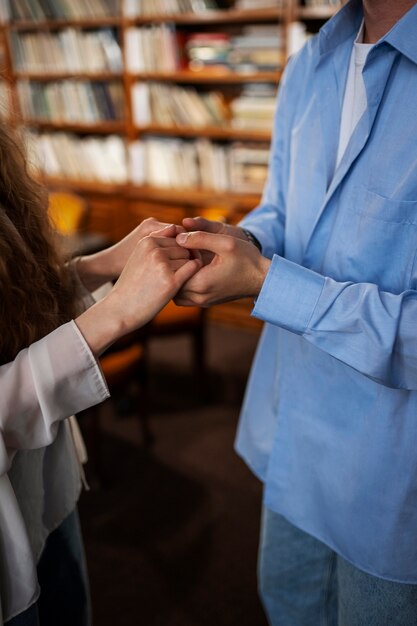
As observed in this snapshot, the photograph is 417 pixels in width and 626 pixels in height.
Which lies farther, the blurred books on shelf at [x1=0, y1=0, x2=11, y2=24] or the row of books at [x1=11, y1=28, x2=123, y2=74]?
the blurred books on shelf at [x1=0, y1=0, x2=11, y2=24]

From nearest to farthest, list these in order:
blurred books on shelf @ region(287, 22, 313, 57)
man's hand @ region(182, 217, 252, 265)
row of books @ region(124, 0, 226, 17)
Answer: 1. man's hand @ region(182, 217, 252, 265)
2. blurred books on shelf @ region(287, 22, 313, 57)
3. row of books @ region(124, 0, 226, 17)

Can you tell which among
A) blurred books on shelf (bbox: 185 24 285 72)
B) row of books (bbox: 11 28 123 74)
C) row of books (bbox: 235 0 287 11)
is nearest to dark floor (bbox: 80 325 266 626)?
blurred books on shelf (bbox: 185 24 285 72)

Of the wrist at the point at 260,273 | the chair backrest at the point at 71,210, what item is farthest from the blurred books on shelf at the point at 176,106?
the wrist at the point at 260,273

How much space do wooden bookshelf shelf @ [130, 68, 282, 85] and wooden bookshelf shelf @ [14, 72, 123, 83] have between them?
8.5 inches

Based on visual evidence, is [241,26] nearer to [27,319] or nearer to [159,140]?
[159,140]

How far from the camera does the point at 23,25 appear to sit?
4.14 m

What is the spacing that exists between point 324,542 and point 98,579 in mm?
1155

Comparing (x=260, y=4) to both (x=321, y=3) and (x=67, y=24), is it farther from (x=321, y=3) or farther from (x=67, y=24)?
(x=67, y=24)

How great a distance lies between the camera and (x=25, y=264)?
0.89m

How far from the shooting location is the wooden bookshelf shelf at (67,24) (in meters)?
3.78

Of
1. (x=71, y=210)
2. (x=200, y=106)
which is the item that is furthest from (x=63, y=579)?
(x=200, y=106)

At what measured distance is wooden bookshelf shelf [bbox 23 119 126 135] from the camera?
4098 millimetres

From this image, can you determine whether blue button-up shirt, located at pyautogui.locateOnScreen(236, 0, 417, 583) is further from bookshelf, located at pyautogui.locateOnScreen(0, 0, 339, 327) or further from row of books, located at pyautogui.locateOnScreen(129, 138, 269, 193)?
row of books, located at pyautogui.locateOnScreen(129, 138, 269, 193)

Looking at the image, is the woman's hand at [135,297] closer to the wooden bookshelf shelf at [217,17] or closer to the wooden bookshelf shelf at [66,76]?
the wooden bookshelf shelf at [217,17]
